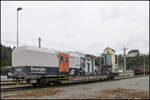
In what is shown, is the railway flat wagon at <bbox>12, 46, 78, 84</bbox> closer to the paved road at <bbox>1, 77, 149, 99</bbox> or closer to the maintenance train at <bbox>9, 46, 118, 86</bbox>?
the maintenance train at <bbox>9, 46, 118, 86</bbox>

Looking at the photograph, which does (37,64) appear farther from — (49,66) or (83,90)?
(83,90)

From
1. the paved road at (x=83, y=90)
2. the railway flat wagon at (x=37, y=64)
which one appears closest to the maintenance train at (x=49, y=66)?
the railway flat wagon at (x=37, y=64)

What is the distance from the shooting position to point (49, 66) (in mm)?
14969

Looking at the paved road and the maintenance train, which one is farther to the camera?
the maintenance train

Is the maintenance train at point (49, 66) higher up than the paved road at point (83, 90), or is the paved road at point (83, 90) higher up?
the maintenance train at point (49, 66)

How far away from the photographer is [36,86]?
14867mm

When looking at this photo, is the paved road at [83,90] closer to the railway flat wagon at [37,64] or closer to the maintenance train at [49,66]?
the maintenance train at [49,66]

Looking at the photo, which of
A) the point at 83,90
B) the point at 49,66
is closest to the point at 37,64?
the point at 49,66

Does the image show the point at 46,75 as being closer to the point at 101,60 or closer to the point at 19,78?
the point at 19,78

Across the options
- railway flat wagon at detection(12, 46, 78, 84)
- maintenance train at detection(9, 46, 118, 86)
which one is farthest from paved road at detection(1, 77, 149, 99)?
railway flat wagon at detection(12, 46, 78, 84)

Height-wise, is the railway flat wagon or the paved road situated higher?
the railway flat wagon

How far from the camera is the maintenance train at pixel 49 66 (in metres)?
13.4

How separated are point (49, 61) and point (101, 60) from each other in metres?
9.14

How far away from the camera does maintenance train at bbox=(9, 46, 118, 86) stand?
44.0 feet
